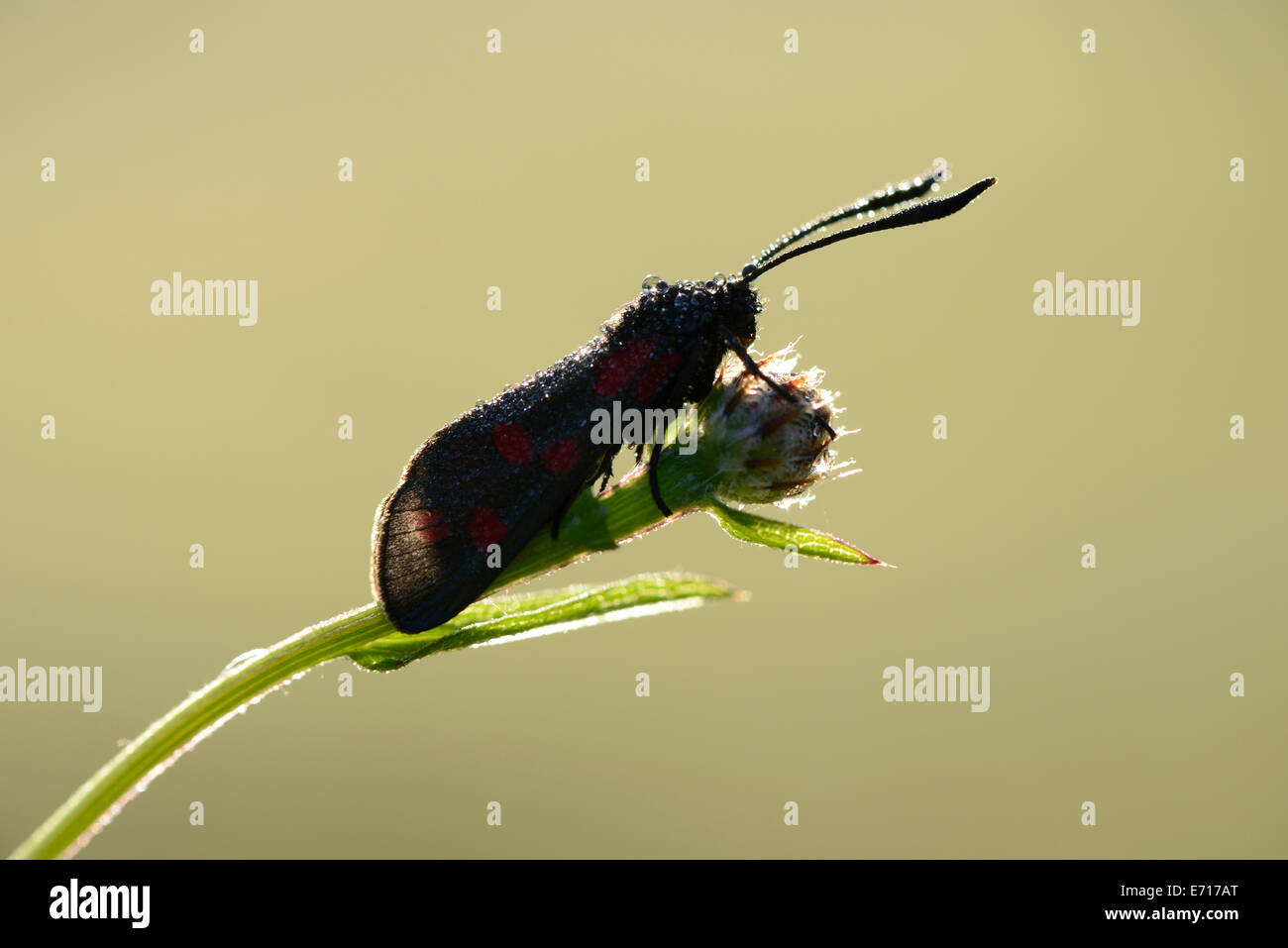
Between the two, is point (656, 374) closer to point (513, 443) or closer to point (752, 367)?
point (752, 367)


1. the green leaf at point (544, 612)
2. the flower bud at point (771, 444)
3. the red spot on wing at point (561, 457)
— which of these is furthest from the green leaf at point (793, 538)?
the red spot on wing at point (561, 457)

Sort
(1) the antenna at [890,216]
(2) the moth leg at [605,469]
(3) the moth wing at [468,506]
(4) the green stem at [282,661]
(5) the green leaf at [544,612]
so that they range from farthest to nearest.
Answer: (2) the moth leg at [605,469] < (1) the antenna at [890,216] < (3) the moth wing at [468,506] < (5) the green leaf at [544,612] < (4) the green stem at [282,661]

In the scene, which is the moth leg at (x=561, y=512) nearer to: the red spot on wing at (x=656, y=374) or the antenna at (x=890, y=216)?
the red spot on wing at (x=656, y=374)

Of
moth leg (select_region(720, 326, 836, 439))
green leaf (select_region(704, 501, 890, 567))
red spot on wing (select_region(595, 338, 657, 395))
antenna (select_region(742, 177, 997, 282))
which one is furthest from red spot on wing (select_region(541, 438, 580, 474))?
antenna (select_region(742, 177, 997, 282))

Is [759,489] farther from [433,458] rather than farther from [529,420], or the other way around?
[433,458]

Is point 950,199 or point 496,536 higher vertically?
point 950,199
